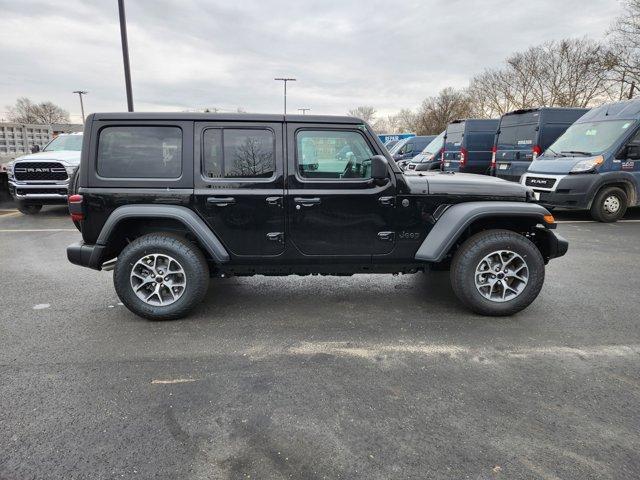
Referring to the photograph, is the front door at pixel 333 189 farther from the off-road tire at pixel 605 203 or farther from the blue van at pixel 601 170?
the off-road tire at pixel 605 203

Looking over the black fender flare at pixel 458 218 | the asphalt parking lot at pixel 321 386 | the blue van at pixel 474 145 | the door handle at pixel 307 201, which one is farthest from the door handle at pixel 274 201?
the blue van at pixel 474 145

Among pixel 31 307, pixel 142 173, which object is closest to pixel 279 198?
pixel 142 173

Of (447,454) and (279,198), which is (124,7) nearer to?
(279,198)

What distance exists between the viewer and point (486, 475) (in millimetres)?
2082

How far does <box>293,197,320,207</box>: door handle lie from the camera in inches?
151

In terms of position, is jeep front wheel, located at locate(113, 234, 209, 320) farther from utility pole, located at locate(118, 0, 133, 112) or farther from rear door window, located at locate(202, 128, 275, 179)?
utility pole, located at locate(118, 0, 133, 112)

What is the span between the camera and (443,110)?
53.4m

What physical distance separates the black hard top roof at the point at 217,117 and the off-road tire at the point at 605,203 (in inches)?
291

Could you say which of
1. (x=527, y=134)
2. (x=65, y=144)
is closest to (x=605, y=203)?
(x=527, y=134)

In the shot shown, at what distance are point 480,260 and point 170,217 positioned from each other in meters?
2.79

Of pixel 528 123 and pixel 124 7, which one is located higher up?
pixel 124 7

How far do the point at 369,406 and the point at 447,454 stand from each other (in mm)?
548

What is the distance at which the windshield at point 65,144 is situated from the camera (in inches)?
433

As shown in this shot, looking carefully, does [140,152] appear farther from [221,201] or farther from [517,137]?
[517,137]
